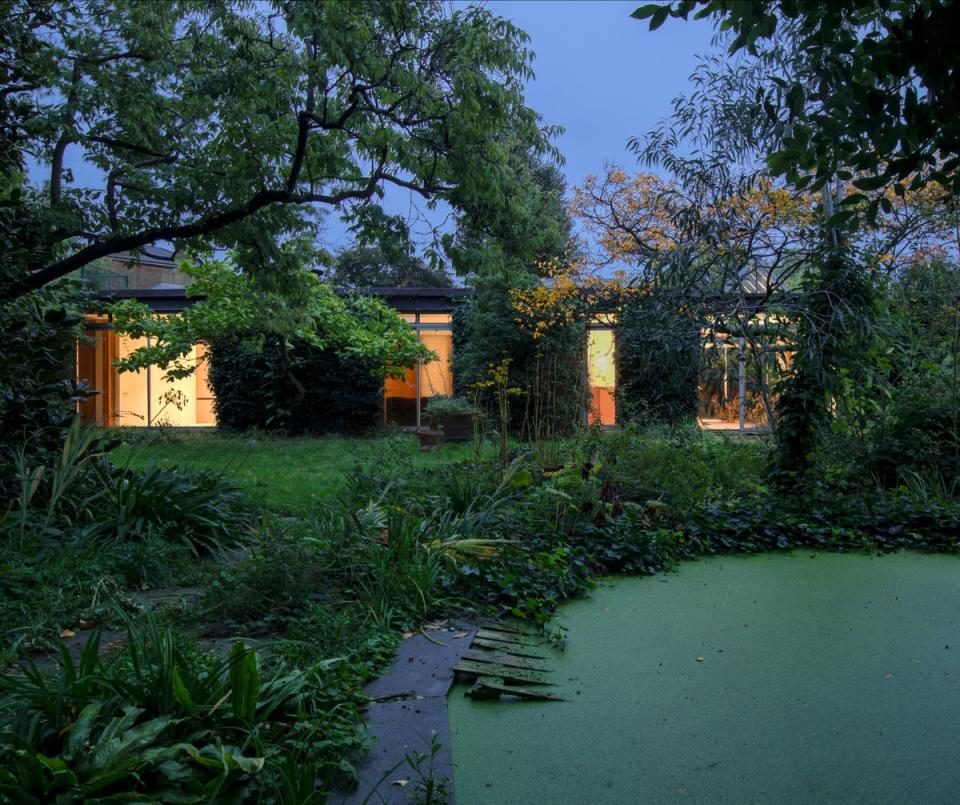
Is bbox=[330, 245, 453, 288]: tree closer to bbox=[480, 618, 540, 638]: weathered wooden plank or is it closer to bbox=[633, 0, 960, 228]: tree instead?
bbox=[480, 618, 540, 638]: weathered wooden plank

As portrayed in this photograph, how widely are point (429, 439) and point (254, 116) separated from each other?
552 cm

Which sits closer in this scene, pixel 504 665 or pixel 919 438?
pixel 504 665

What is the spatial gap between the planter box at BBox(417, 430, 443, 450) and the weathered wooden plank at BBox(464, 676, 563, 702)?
294 inches

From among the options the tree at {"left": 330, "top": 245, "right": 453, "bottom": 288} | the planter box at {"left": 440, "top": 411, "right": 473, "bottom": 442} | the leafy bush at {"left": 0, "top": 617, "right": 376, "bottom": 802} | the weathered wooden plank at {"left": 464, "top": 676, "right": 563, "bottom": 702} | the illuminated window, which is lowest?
the weathered wooden plank at {"left": 464, "top": 676, "right": 563, "bottom": 702}

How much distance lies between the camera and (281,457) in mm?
9523

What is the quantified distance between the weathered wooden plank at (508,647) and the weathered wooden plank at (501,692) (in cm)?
36

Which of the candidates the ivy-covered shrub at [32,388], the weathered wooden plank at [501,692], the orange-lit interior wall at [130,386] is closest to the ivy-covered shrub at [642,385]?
the ivy-covered shrub at [32,388]

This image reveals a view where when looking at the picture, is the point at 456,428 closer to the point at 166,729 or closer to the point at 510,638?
the point at 510,638

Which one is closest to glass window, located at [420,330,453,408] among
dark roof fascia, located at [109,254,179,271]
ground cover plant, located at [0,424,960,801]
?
dark roof fascia, located at [109,254,179,271]

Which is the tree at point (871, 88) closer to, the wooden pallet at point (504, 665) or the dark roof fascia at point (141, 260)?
the wooden pallet at point (504, 665)

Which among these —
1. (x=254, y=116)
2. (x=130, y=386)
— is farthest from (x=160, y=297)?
(x=254, y=116)

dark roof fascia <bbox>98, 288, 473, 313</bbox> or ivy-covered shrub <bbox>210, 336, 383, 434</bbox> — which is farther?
dark roof fascia <bbox>98, 288, 473, 313</bbox>

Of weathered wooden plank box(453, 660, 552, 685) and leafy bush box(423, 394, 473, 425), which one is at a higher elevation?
leafy bush box(423, 394, 473, 425)

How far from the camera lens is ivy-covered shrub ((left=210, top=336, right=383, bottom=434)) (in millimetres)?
12234
